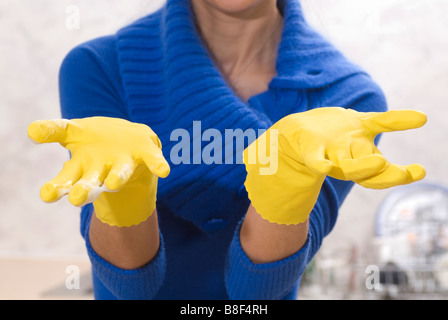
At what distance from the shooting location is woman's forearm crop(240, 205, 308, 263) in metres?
0.40

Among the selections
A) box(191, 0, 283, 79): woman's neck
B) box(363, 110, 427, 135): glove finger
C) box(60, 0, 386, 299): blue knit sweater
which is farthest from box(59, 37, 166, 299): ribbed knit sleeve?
box(363, 110, 427, 135): glove finger

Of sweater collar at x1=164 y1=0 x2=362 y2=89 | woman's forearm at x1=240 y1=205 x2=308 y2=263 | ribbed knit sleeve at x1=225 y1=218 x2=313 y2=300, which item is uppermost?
sweater collar at x1=164 y1=0 x2=362 y2=89

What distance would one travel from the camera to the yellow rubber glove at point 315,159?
0.89ft

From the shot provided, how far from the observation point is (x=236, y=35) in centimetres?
53

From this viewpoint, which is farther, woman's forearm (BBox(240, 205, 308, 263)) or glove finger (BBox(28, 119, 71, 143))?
woman's forearm (BBox(240, 205, 308, 263))

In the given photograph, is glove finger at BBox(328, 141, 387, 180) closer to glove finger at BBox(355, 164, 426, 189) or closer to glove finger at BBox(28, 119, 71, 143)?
glove finger at BBox(355, 164, 426, 189)

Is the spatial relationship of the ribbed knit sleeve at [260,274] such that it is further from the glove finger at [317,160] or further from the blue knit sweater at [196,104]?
the glove finger at [317,160]

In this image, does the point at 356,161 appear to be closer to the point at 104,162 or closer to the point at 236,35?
the point at 104,162

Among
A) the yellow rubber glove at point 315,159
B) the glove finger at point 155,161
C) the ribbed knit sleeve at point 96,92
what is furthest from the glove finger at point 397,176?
the ribbed knit sleeve at point 96,92

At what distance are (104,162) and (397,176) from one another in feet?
0.57

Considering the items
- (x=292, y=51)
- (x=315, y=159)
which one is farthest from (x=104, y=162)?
(x=292, y=51)

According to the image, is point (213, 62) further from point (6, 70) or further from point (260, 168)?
point (6, 70)

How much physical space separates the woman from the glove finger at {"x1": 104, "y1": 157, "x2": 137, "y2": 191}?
0.03 meters
